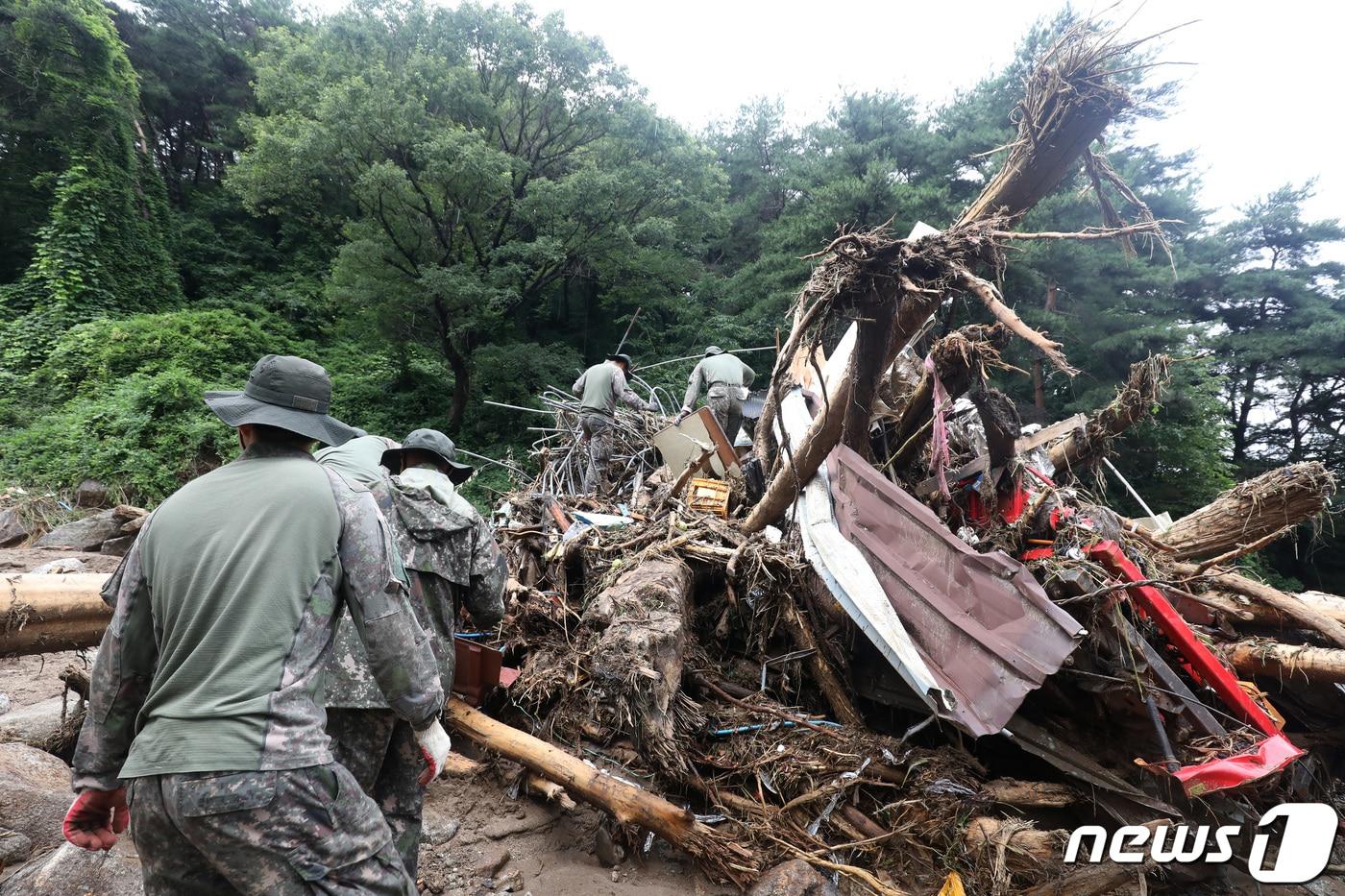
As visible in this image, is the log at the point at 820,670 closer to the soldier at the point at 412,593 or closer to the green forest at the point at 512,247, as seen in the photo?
the soldier at the point at 412,593

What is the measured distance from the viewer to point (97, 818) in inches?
63.4

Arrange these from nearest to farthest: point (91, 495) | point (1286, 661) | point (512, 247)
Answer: point (1286, 661) < point (91, 495) < point (512, 247)

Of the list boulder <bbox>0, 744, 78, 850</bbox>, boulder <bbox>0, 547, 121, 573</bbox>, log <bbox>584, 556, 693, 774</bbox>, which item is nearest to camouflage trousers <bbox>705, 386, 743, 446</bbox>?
log <bbox>584, 556, 693, 774</bbox>

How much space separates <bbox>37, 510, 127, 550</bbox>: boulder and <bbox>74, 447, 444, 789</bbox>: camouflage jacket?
715 centimetres

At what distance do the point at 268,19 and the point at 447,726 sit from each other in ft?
86.9

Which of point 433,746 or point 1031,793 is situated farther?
point 1031,793

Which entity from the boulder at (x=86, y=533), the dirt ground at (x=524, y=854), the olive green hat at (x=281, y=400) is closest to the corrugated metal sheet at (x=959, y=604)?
the dirt ground at (x=524, y=854)

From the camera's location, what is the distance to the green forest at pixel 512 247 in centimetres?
1100

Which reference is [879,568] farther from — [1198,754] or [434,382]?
[434,382]

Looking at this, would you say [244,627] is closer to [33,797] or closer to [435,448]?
[435,448]

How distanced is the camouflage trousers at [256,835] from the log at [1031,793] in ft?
9.22

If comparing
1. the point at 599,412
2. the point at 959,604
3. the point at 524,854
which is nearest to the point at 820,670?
the point at 959,604

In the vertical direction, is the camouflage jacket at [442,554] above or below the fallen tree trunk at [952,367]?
below

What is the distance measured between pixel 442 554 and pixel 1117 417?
4608 mm
